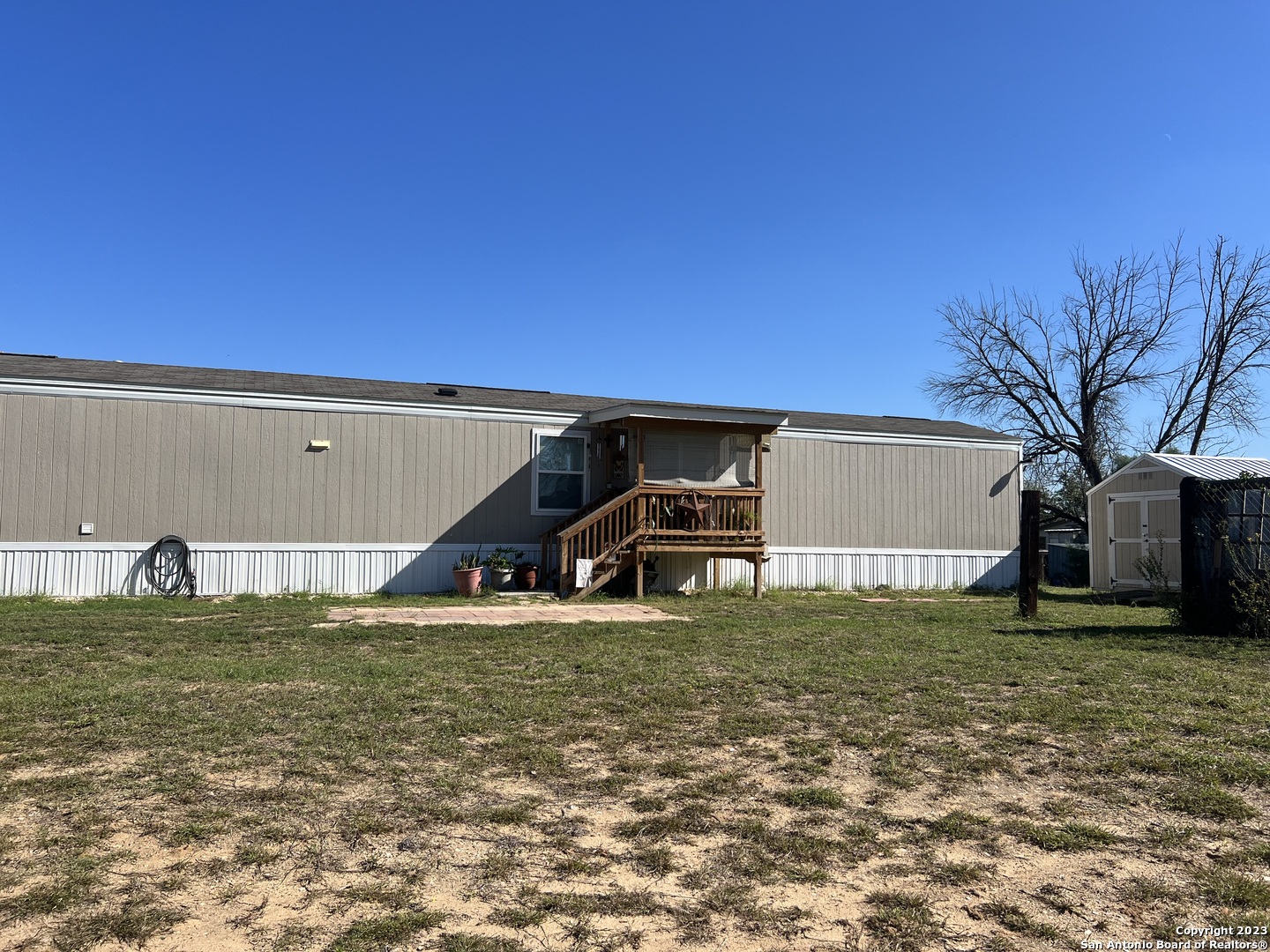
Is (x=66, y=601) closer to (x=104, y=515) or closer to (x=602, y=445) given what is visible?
(x=104, y=515)

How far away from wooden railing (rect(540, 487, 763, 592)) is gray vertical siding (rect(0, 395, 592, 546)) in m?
1.08

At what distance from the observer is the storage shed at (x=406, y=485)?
1063cm

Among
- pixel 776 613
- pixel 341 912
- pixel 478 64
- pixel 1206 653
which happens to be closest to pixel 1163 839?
pixel 341 912

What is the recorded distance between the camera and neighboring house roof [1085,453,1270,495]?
12.8m

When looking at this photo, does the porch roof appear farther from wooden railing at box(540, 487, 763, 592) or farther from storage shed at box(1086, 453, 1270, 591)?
storage shed at box(1086, 453, 1270, 591)

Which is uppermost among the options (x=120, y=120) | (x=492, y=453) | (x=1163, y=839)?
(x=120, y=120)

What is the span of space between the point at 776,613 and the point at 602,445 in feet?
14.8

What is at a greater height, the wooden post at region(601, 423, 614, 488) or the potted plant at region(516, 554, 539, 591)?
the wooden post at region(601, 423, 614, 488)

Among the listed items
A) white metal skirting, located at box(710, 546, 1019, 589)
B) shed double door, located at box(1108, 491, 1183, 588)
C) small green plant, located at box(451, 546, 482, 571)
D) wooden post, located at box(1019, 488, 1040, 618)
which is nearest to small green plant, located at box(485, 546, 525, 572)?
small green plant, located at box(451, 546, 482, 571)

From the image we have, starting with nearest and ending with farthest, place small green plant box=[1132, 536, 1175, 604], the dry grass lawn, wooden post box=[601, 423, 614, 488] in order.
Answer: the dry grass lawn < small green plant box=[1132, 536, 1175, 604] < wooden post box=[601, 423, 614, 488]

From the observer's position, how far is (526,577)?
11977mm

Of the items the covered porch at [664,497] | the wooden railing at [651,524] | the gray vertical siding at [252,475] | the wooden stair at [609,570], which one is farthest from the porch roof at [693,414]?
the wooden stair at [609,570]

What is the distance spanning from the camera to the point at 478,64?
41.8ft

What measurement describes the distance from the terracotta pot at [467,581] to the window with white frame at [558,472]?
1.60m
